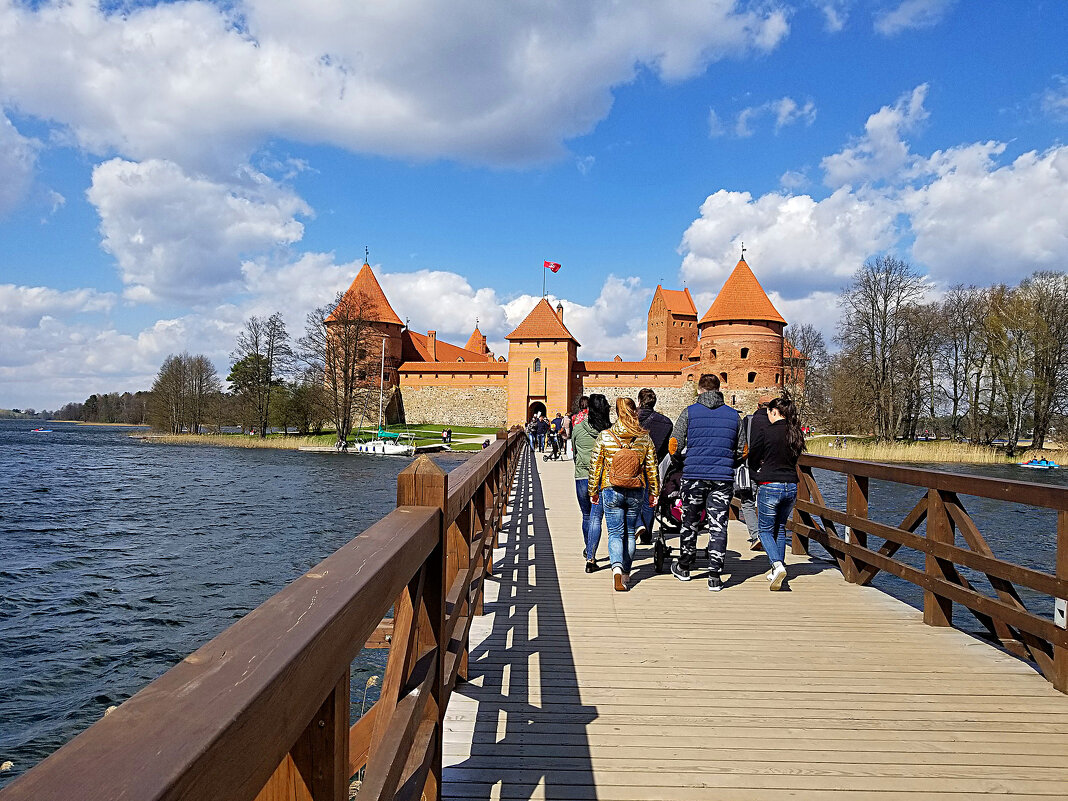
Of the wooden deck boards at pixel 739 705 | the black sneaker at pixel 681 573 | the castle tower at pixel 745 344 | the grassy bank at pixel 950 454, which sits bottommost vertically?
the grassy bank at pixel 950 454

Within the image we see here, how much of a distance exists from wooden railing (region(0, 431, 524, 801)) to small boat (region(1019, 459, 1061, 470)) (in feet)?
109

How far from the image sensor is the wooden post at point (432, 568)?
2221 millimetres

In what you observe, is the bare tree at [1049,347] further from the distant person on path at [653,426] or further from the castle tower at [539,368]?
the distant person on path at [653,426]

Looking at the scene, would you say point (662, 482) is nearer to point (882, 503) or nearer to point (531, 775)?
point (531, 775)

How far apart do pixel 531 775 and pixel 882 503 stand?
61.2ft

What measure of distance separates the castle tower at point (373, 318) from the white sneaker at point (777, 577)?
42465 mm

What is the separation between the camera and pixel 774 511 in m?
5.67

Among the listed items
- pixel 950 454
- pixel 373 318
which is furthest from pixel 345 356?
pixel 950 454

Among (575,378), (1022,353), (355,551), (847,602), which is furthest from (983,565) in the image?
(575,378)

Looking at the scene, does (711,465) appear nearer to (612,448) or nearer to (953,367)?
(612,448)

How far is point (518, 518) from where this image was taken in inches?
368

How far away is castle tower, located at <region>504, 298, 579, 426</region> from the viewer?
47188 millimetres

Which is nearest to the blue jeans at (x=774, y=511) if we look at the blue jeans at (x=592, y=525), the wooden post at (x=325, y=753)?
the blue jeans at (x=592, y=525)

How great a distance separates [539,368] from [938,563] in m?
42.9
